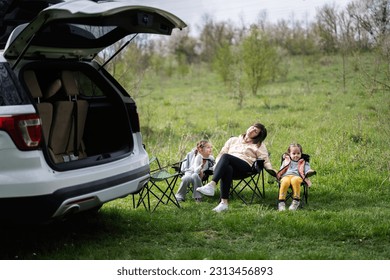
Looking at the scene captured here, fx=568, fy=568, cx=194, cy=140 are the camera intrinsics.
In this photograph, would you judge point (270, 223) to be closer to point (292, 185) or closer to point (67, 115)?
point (292, 185)

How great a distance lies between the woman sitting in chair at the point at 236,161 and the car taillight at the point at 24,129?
2.42 m

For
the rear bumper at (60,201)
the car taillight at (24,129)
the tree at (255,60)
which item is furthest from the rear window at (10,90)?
the tree at (255,60)

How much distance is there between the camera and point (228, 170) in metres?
6.01

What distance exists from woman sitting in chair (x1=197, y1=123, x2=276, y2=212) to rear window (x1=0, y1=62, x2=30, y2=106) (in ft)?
8.45

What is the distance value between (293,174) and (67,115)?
8.08 feet

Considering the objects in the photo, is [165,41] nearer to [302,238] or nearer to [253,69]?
[253,69]

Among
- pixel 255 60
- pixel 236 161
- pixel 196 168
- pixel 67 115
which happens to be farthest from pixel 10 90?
pixel 255 60

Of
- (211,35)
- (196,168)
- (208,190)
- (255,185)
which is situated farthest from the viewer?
(211,35)

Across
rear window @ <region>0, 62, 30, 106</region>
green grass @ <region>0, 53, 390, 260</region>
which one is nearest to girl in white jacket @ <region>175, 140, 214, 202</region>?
green grass @ <region>0, 53, 390, 260</region>

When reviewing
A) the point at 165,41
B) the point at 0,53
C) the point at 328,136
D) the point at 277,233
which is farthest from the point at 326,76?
the point at 0,53

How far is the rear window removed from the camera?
3.81 metres

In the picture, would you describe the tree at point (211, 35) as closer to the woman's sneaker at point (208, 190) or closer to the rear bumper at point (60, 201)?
the woman's sneaker at point (208, 190)

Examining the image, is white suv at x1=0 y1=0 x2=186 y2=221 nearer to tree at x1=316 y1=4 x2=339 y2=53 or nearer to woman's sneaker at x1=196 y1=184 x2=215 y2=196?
woman's sneaker at x1=196 y1=184 x2=215 y2=196

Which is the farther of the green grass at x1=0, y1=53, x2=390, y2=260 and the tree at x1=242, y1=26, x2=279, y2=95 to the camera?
the tree at x1=242, y1=26, x2=279, y2=95
